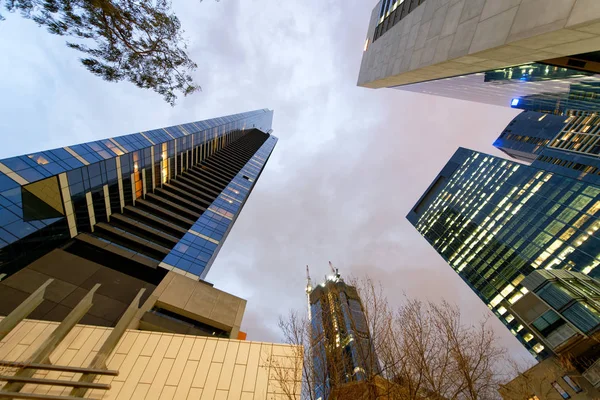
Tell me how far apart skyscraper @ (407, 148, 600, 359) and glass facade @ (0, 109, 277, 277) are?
68836 millimetres

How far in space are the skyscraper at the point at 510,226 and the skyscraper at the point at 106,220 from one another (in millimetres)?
68816

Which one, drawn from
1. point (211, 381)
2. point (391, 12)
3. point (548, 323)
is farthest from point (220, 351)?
point (548, 323)

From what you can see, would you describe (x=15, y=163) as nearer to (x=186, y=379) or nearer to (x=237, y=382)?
(x=186, y=379)

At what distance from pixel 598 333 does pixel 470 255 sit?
1971 inches

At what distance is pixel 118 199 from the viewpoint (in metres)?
32.1

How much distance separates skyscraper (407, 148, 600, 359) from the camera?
48791 millimetres

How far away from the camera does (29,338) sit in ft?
36.4

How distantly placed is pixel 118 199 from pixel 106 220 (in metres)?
3.19

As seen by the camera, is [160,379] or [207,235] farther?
[207,235]

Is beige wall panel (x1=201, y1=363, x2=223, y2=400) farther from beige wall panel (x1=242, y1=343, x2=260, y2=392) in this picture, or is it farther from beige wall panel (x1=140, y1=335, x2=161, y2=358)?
beige wall panel (x1=140, y1=335, x2=161, y2=358)

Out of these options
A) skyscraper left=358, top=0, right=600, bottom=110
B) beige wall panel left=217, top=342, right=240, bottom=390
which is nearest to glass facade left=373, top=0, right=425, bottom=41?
skyscraper left=358, top=0, right=600, bottom=110

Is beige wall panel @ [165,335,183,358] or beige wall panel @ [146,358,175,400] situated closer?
beige wall panel @ [146,358,175,400]

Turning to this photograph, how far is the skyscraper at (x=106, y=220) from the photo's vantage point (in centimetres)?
1831

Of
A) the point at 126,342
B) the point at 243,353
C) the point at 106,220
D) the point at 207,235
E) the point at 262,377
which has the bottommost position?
the point at 262,377
